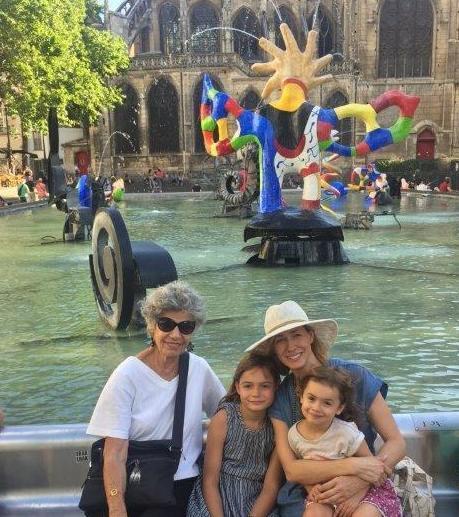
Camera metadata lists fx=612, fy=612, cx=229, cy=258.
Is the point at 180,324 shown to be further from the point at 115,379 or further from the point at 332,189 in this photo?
the point at 332,189

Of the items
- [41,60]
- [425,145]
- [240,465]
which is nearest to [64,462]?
[240,465]

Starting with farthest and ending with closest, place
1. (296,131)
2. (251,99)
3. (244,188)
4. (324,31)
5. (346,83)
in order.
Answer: (324,31)
(251,99)
(346,83)
(244,188)
(296,131)

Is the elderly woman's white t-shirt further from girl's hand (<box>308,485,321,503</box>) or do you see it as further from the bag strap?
girl's hand (<box>308,485,321,503</box>)

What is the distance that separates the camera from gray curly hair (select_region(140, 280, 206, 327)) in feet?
9.03

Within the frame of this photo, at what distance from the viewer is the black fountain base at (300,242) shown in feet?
35.0

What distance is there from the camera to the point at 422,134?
4791 centimetres

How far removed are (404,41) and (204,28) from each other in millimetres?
16608

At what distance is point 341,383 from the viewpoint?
2488mm

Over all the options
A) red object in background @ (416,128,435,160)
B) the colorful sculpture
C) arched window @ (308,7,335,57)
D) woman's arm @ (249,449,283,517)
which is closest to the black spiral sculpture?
woman's arm @ (249,449,283,517)

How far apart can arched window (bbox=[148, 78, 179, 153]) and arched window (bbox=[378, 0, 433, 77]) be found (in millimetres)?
16322

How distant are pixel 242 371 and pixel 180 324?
0.35 metres

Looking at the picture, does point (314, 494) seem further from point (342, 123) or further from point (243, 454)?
point (342, 123)

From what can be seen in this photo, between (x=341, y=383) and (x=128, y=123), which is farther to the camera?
(x=128, y=123)

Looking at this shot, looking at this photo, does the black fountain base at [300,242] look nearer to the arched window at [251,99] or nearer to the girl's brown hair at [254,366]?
the girl's brown hair at [254,366]
